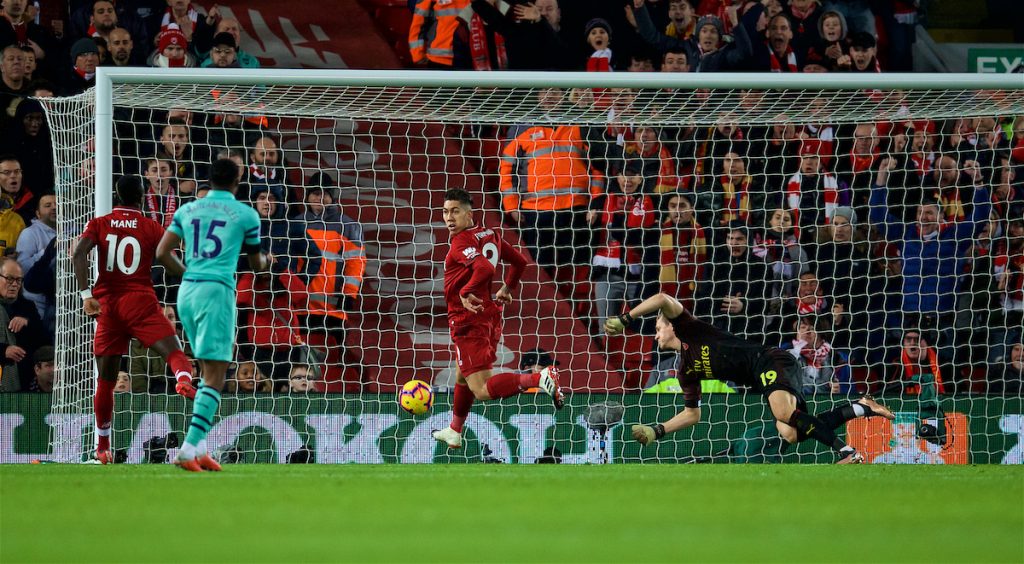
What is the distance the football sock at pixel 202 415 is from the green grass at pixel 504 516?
9.3 inches

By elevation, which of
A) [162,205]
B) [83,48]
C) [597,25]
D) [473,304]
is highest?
[597,25]

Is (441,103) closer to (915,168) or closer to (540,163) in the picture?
(540,163)

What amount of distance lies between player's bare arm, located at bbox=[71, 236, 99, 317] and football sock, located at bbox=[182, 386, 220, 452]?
1.38m

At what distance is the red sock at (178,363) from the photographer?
8820mm

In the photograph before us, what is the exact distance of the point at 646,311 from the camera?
31.3 ft

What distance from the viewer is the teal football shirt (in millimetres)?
7648

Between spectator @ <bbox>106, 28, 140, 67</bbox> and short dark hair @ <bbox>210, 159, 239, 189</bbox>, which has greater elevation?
spectator @ <bbox>106, 28, 140, 67</bbox>

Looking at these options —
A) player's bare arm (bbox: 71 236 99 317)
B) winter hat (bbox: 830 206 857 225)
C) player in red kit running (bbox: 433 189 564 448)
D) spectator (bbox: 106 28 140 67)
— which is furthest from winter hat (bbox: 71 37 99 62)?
winter hat (bbox: 830 206 857 225)

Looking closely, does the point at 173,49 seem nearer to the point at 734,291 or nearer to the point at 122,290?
the point at 122,290

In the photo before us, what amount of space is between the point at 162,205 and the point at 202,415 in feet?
Answer: 16.8

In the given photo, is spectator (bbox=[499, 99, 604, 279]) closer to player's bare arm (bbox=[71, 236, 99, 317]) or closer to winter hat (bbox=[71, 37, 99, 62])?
winter hat (bbox=[71, 37, 99, 62])

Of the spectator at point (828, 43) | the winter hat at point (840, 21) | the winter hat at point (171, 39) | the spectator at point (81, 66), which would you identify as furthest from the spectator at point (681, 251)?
the spectator at point (81, 66)

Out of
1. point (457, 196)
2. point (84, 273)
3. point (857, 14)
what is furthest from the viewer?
point (857, 14)

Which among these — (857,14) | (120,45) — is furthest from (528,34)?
(120,45)
